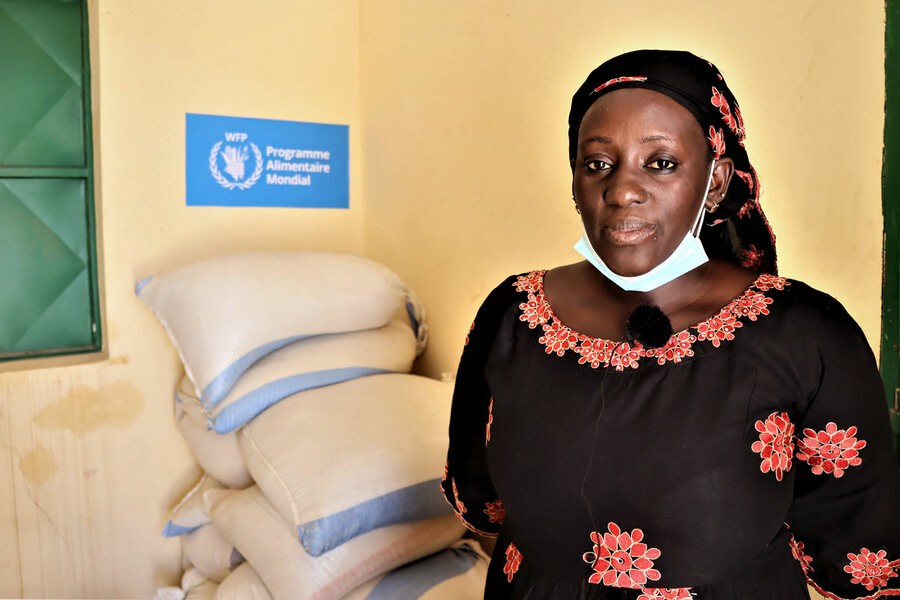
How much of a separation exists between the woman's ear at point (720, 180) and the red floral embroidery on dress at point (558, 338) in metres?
0.25

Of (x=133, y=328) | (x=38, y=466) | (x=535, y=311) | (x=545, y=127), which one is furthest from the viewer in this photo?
(x=133, y=328)

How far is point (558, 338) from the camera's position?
1.07 m

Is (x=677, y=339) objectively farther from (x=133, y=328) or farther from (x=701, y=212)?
(x=133, y=328)

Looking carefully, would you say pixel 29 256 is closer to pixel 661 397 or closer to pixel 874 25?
pixel 661 397

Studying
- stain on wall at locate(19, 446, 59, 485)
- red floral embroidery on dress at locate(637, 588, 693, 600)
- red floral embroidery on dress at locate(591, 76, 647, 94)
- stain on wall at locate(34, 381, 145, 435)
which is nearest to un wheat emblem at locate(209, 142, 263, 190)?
stain on wall at locate(34, 381, 145, 435)

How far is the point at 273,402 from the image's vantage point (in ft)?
6.21

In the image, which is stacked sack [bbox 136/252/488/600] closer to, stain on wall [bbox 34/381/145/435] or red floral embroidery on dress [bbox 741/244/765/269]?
stain on wall [bbox 34/381/145/435]

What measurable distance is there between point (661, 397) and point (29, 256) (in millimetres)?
1886

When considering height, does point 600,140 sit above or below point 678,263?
above

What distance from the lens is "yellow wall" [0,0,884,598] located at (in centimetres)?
189

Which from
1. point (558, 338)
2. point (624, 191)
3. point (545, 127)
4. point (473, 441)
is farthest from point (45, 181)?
point (624, 191)

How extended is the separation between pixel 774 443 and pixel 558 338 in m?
0.30

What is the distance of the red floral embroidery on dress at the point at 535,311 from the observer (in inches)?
43.6

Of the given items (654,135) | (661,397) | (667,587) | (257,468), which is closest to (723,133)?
(654,135)
